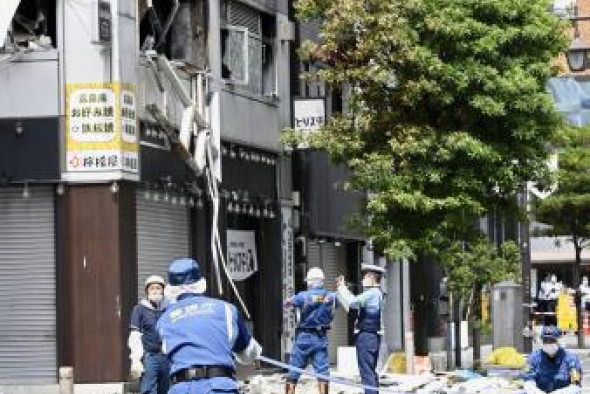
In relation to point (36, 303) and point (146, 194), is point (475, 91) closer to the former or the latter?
point (146, 194)

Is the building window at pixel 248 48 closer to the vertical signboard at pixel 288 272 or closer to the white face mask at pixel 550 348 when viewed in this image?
the vertical signboard at pixel 288 272

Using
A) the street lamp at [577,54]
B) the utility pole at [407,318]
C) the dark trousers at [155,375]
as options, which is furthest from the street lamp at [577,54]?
the dark trousers at [155,375]

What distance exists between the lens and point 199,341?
377 inches

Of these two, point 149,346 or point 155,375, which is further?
point 149,346

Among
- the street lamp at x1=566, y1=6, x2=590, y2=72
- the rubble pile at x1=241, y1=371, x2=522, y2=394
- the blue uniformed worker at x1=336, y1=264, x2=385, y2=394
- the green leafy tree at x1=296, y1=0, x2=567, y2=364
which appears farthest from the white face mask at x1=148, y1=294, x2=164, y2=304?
the street lamp at x1=566, y1=6, x2=590, y2=72

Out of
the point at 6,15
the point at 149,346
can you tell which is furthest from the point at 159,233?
the point at 149,346

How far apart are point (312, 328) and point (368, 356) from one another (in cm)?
92

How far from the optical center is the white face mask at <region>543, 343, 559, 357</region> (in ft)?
43.1

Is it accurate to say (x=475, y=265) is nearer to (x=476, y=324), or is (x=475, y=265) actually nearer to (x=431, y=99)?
(x=476, y=324)

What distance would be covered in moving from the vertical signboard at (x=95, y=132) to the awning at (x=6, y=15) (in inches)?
56.6

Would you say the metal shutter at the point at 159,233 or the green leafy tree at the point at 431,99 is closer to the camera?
the metal shutter at the point at 159,233

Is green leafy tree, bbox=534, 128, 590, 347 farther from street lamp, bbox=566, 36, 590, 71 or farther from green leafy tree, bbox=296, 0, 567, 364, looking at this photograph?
green leafy tree, bbox=296, 0, 567, 364

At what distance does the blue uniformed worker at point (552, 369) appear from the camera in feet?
43.1

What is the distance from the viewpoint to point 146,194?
2178 centimetres
